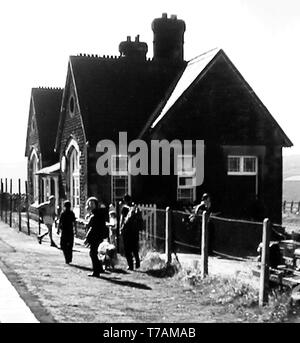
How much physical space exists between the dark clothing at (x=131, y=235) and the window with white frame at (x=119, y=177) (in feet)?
25.7

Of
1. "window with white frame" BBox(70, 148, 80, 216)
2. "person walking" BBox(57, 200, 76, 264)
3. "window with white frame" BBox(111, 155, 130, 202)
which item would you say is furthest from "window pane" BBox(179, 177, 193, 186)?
"person walking" BBox(57, 200, 76, 264)

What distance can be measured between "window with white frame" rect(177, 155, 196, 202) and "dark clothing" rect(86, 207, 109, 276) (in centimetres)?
852

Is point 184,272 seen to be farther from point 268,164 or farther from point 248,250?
point 268,164

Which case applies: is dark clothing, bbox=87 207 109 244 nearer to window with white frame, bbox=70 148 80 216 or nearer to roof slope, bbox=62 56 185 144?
roof slope, bbox=62 56 185 144

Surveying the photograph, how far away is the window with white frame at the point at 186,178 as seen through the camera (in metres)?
21.6

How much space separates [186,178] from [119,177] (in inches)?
103

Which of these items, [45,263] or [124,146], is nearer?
[45,263]

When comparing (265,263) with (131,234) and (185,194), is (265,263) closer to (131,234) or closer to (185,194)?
(131,234)

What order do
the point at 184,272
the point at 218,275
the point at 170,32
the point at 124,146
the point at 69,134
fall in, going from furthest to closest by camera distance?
the point at 170,32, the point at 69,134, the point at 124,146, the point at 184,272, the point at 218,275

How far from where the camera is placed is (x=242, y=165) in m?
22.5

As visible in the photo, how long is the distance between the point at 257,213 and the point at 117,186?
5527 millimetres

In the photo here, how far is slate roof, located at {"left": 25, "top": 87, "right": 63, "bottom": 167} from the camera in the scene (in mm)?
33062
